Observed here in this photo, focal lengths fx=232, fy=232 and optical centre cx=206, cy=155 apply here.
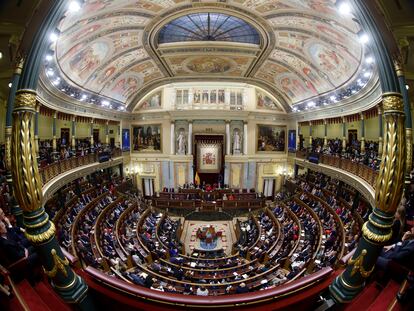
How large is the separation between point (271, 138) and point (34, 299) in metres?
24.3

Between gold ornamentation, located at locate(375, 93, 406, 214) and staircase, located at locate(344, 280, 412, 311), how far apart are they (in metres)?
1.02

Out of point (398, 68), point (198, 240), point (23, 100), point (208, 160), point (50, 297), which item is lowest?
point (198, 240)

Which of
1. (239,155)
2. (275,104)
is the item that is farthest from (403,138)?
(275,104)

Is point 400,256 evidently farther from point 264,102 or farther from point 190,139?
point 264,102

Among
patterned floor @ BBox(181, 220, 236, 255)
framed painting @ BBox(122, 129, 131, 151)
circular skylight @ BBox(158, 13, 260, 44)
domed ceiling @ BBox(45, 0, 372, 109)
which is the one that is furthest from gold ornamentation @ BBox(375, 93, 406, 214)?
framed painting @ BBox(122, 129, 131, 151)

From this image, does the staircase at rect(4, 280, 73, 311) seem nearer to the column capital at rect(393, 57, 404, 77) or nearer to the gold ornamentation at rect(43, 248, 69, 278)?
the gold ornamentation at rect(43, 248, 69, 278)

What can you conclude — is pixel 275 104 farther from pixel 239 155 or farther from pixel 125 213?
pixel 125 213

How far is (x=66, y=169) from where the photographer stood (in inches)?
544

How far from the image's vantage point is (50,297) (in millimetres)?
2400

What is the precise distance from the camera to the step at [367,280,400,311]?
2.23 m

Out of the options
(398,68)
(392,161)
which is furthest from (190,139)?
(392,161)

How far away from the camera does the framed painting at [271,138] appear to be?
24516 millimetres

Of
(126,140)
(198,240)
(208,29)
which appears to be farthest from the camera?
(126,140)

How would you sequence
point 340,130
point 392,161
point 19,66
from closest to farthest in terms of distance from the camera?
point 392,161 < point 19,66 < point 340,130
